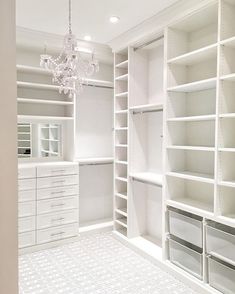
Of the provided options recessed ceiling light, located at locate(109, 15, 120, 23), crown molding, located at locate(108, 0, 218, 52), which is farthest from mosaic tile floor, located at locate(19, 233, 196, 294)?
recessed ceiling light, located at locate(109, 15, 120, 23)

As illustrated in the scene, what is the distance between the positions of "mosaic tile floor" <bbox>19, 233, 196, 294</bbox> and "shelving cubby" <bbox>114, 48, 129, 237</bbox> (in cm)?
47

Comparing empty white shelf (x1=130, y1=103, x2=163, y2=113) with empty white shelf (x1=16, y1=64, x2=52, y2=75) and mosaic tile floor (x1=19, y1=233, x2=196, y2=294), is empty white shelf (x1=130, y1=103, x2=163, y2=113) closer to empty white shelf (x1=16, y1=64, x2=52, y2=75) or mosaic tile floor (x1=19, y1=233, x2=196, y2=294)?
empty white shelf (x1=16, y1=64, x2=52, y2=75)

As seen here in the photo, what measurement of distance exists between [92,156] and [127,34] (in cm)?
185

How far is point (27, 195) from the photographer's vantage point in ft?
10.6

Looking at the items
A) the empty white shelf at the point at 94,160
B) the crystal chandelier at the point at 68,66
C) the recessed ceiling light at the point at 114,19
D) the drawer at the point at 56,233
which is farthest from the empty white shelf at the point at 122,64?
the drawer at the point at 56,233

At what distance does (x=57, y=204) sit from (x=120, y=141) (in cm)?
123

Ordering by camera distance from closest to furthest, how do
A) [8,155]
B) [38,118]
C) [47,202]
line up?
[8,155] → [47,202] → [38,118]

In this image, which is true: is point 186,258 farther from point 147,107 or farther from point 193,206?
point 147,107

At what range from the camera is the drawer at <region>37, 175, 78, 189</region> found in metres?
3.32

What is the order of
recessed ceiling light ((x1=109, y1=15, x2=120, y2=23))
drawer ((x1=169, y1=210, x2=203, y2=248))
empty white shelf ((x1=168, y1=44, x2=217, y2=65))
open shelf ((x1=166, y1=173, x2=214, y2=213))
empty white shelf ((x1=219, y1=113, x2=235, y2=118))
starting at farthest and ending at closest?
1. recessed ceiling light ((x1=109, y1=15, x2=120, y2=23))
2. open shelf ((x1=166, y1=173, x2=214, y2=213))
3. drawer ((x1=169, y1=210, x2=203, y2=248))
4. empty white shelf ((x1=168, y1=44, x2=217, y2=65))
5. empty white shelf ((x1=219, y1=113, x2=235, y2=118))

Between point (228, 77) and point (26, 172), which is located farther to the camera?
point (26, 172)

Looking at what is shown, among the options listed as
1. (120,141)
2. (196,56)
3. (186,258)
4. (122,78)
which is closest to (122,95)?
(122,78)

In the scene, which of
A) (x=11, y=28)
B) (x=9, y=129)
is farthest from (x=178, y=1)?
(x=9, y=129)

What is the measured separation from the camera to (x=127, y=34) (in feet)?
10.7
